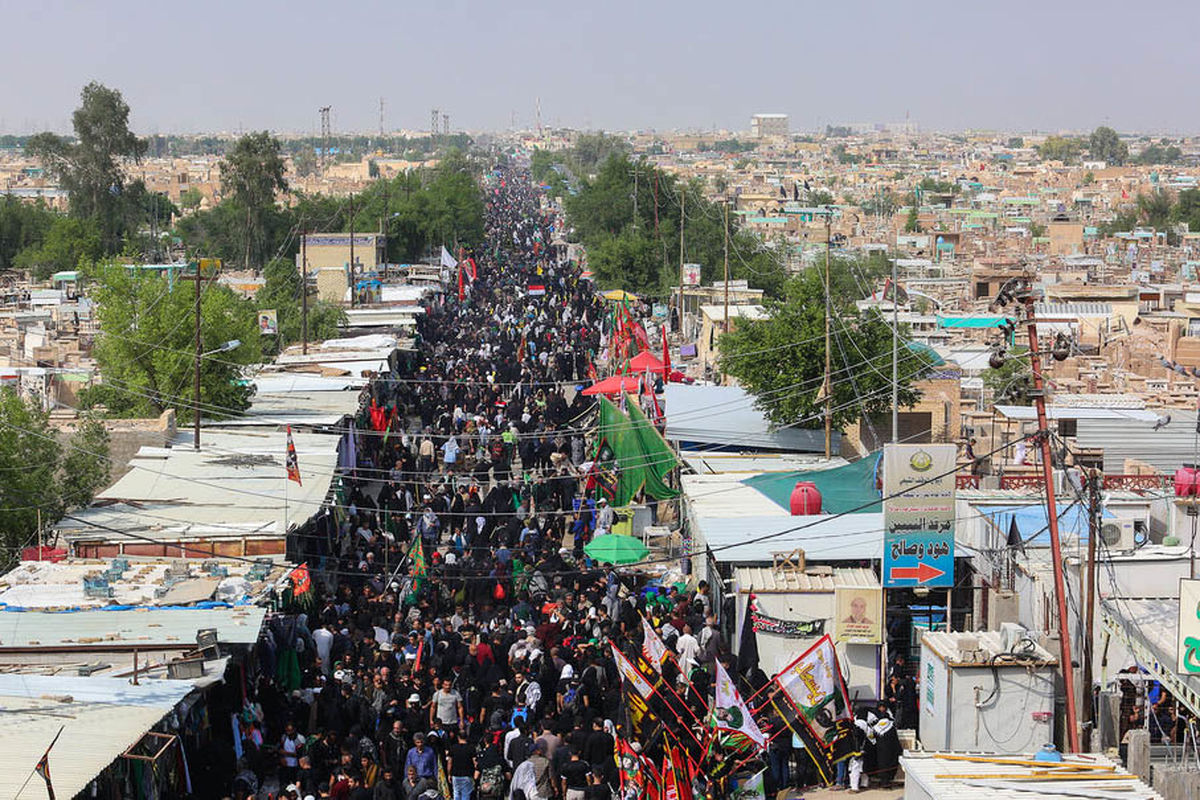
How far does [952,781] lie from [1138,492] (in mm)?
8751

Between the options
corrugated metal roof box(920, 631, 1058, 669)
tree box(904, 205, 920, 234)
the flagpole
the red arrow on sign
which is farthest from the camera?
tree box(904, 205, 920, 234)

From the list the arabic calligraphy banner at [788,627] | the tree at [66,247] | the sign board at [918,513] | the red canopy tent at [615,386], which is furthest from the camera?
the tree at [66,247]

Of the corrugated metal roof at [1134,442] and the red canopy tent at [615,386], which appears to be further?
the red canopy tent at [615,386]

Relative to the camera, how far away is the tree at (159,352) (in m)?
23.7

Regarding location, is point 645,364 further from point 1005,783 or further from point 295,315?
point 1005,783

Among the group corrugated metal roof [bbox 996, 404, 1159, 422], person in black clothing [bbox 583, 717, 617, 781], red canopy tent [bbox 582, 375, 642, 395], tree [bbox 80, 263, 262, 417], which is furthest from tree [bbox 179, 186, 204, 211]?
person in black clothing [bbox 583, 717, 617, 781]

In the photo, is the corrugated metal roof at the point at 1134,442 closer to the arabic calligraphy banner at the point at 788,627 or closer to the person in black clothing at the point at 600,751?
the arabic calligraphy banner at the point at 788,627

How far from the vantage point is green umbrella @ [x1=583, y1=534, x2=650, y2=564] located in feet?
52.3

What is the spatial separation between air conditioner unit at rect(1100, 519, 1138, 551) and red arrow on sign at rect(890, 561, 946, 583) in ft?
7.81

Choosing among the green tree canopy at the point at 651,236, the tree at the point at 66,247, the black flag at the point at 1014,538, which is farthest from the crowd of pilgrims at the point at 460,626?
the tree at the point at 66,247

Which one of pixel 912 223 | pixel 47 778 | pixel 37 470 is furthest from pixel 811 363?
pixel 912 223

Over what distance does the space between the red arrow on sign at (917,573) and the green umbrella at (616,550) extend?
3884 mm

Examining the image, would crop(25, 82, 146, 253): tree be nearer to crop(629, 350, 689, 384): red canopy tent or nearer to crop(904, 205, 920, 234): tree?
crop(629, 350, 689, 384): red canopy tent

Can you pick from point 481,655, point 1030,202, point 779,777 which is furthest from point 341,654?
point 1030,202
